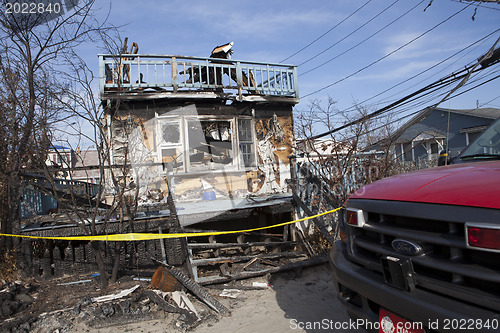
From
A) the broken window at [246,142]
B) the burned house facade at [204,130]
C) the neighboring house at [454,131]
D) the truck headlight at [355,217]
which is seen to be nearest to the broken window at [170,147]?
the burned house facade at [204,130]

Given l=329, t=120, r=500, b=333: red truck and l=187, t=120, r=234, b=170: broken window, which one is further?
l=187, t=120, r=234, b=170: broken window

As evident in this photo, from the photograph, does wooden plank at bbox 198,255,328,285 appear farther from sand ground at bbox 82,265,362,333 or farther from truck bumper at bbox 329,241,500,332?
truck bumper at bbox 329,241,500,332

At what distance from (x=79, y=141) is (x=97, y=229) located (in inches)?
60.1

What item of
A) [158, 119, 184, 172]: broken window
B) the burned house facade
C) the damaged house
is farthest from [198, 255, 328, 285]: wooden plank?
[158, 119, 184, 172]: broken window

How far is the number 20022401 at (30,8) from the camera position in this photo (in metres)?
6.12

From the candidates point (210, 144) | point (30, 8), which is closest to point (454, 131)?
point (210, 144)

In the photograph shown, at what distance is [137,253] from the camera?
5.85 meters

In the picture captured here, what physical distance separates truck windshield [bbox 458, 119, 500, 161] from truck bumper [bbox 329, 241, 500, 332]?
4.77 ft

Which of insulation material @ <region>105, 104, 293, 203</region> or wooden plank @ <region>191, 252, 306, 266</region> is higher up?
insulation material @ <region>105, 104, 293, 203</region>

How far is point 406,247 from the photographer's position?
1976 mm

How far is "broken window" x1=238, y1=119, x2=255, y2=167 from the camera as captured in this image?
9414 millimetres

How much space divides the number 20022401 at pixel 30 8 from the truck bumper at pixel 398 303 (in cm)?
705

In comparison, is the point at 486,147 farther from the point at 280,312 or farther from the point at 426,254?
the point at 280,312

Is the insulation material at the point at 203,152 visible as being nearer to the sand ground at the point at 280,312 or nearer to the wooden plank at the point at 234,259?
the wooden plank at the point at 234,259
